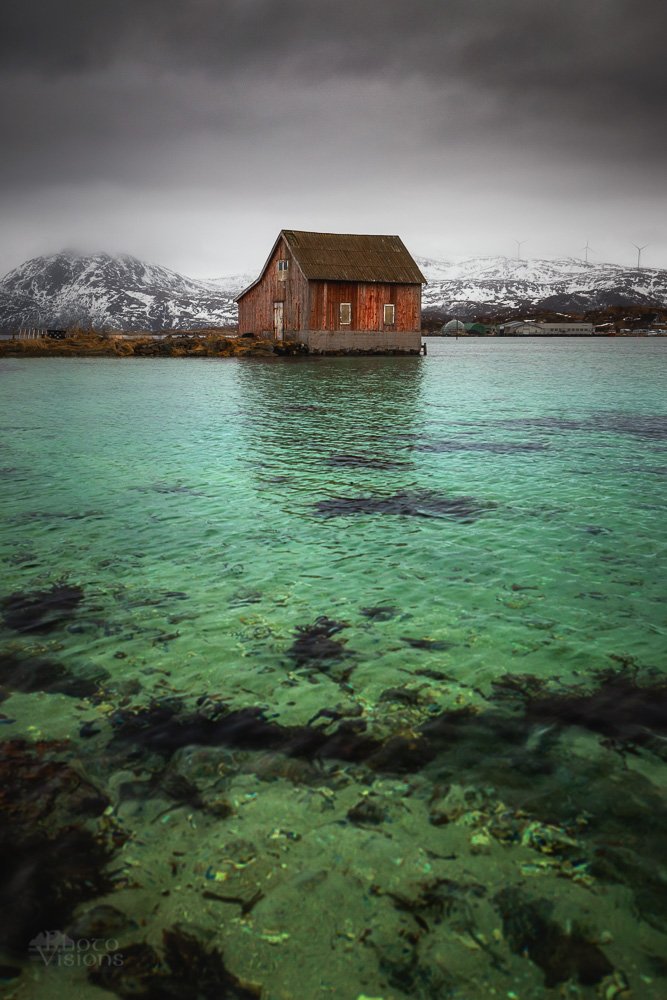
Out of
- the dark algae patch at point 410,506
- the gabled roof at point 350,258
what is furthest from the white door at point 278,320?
the dark algae patch at point 410,506

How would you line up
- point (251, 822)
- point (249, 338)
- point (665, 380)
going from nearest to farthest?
point (251, 822) → point (665, 380) → point (249, 338)

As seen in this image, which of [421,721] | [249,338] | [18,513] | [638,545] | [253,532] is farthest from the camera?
[249,338]

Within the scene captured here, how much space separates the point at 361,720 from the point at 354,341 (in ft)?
158

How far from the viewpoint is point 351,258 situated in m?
50.1

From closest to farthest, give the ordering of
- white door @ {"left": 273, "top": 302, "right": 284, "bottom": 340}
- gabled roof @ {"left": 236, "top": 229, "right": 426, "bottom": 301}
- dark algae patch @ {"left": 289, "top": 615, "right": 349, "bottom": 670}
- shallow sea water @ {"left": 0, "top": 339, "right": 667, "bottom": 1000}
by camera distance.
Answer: shallow sea water @ {"left": 0, "top": 339, "right": 667, "bottom": 1000}, dark algae patch @ {"left": 289, "top": 615, "right": 349, "bottom": 670}, gabled roof @ {"left": 236, "top": 229, "right": 426, "bottom": 301}, white door @ {"left": 273, "top": 302, "right": 284, "bottom": 340}

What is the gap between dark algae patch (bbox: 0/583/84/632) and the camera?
→ 16.0 feet

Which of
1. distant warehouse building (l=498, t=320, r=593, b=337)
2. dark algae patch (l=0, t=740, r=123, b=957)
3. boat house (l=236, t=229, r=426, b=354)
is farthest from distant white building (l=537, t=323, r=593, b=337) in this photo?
dark algae patch (l=0, t=740, r=123, b=957)

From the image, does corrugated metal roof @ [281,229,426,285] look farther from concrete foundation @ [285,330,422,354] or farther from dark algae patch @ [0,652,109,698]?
dark algae patch @ [0,652,109,698]

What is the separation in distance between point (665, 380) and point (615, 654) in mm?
31678

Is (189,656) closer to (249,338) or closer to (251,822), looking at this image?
(251,822)

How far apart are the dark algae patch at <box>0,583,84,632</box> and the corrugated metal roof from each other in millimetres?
44827

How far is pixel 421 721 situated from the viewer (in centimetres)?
367

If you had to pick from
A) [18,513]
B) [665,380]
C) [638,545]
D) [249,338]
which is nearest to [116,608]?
[18,513]

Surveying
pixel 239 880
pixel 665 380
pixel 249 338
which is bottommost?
pixel 239 880
